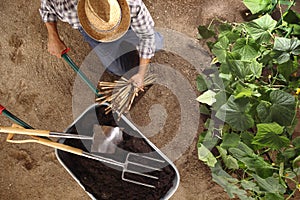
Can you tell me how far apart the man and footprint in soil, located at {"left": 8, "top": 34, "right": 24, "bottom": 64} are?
0.42 m

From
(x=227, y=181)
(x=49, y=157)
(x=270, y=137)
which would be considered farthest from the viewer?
(x=49, y=157)

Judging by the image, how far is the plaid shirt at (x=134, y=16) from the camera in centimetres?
157

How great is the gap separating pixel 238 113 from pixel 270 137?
13 centimetres

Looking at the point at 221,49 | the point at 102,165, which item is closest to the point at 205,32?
the point at 221,49

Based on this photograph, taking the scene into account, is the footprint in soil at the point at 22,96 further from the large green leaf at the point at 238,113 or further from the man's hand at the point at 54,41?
the large green leaf at the point at 238,113

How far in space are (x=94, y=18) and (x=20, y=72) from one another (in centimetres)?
88

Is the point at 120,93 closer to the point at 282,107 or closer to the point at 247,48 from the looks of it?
the point at 247,48

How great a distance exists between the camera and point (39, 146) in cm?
213

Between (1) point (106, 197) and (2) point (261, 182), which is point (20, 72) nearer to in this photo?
(1) point (106, 197)

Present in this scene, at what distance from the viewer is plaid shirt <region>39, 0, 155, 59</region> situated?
1570 mm

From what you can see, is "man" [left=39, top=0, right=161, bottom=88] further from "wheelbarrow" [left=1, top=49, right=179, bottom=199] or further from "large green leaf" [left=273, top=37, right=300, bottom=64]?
"large green leaf" [left=273, top=37, right=300, bottom=64]

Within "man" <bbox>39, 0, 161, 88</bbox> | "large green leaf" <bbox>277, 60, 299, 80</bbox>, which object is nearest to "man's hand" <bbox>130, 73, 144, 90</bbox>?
"man" <bbox>39, 0, 161, 88</bbox>

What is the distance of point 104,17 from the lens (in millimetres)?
1443

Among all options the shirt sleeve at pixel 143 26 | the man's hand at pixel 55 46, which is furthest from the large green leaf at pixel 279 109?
the man's hand at pixel 55 46
